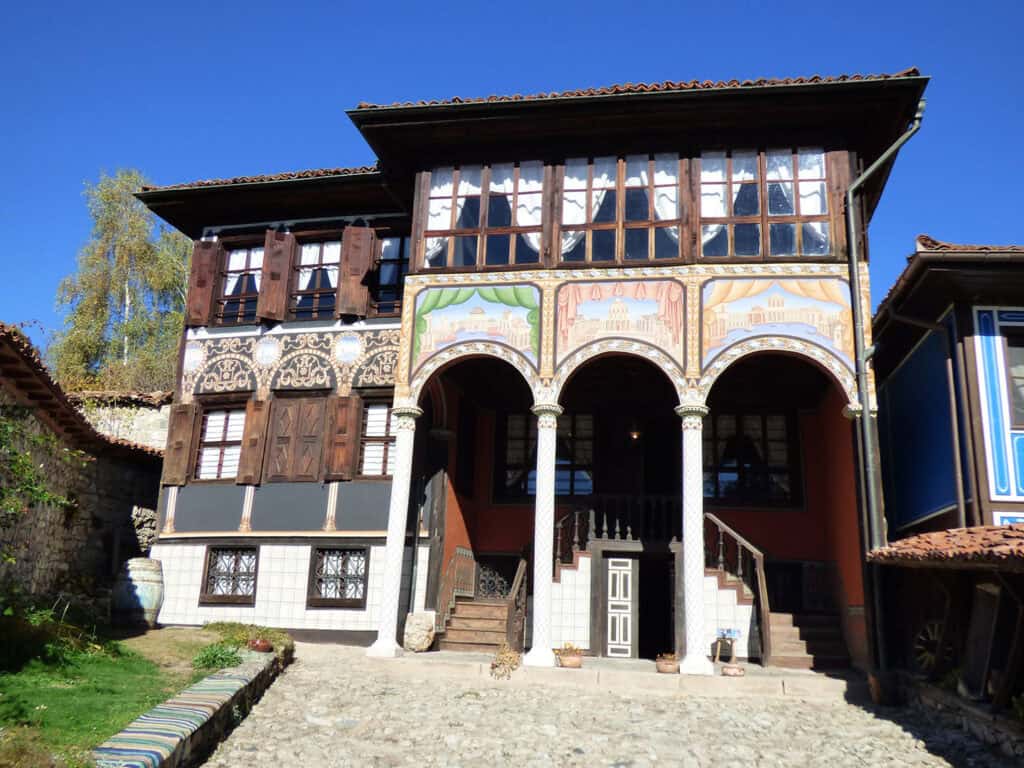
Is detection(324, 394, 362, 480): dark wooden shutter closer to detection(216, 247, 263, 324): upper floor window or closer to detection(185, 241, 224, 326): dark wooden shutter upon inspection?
detection(216, 247, 263, 324): upper floor window

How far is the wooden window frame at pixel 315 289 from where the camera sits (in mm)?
16094

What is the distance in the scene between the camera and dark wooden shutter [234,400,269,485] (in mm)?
15344

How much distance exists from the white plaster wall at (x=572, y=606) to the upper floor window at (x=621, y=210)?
14.9 ft

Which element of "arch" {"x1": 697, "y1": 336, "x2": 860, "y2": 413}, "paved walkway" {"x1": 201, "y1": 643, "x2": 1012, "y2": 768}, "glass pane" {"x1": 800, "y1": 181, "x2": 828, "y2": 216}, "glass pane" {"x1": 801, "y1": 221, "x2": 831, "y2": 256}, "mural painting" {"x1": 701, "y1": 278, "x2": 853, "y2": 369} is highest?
"glass pane" {"x1": 800, "y1": 181, "x2": 828, "y2": 216}

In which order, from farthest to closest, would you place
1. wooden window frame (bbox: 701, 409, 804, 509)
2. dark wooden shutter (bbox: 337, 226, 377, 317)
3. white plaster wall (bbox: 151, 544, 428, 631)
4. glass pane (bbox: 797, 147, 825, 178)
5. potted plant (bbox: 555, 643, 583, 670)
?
1. dark wooden shutter (bbox: 337, 226, 377, 317)
2. wooden window frame (bbox: 701, 409, 804, 509)
3. white plaster wall (bbox: 151, 544, 428, 631)
4. glass pane (bbox: 797, 147, 825, 178)
5. potted plant (bbox: 555, 643, 583, 670)

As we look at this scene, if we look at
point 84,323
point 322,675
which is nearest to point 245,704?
point 322,675

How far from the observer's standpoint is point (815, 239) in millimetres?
12766

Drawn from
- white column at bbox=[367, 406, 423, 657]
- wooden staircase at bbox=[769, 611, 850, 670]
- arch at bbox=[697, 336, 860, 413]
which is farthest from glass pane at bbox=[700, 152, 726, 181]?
wooden staircase at bbox=[769, 611, 850, 670]

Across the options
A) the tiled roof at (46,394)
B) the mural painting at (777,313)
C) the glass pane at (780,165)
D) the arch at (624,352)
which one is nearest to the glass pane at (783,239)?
the mural painting at (777,313)

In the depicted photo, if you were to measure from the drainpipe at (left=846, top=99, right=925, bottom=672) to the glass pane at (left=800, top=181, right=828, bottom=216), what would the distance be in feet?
1.25

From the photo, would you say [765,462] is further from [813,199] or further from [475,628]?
[475,628]

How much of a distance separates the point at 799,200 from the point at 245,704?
9.62 m

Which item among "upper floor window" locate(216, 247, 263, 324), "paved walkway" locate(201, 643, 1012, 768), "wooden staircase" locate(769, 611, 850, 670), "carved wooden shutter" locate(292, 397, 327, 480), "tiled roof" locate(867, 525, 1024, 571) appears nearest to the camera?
"tiled roof" locate(867, 525, 1024, 571)

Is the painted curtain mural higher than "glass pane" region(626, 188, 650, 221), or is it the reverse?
"glass pane" region(626, 188, 650, 221)
